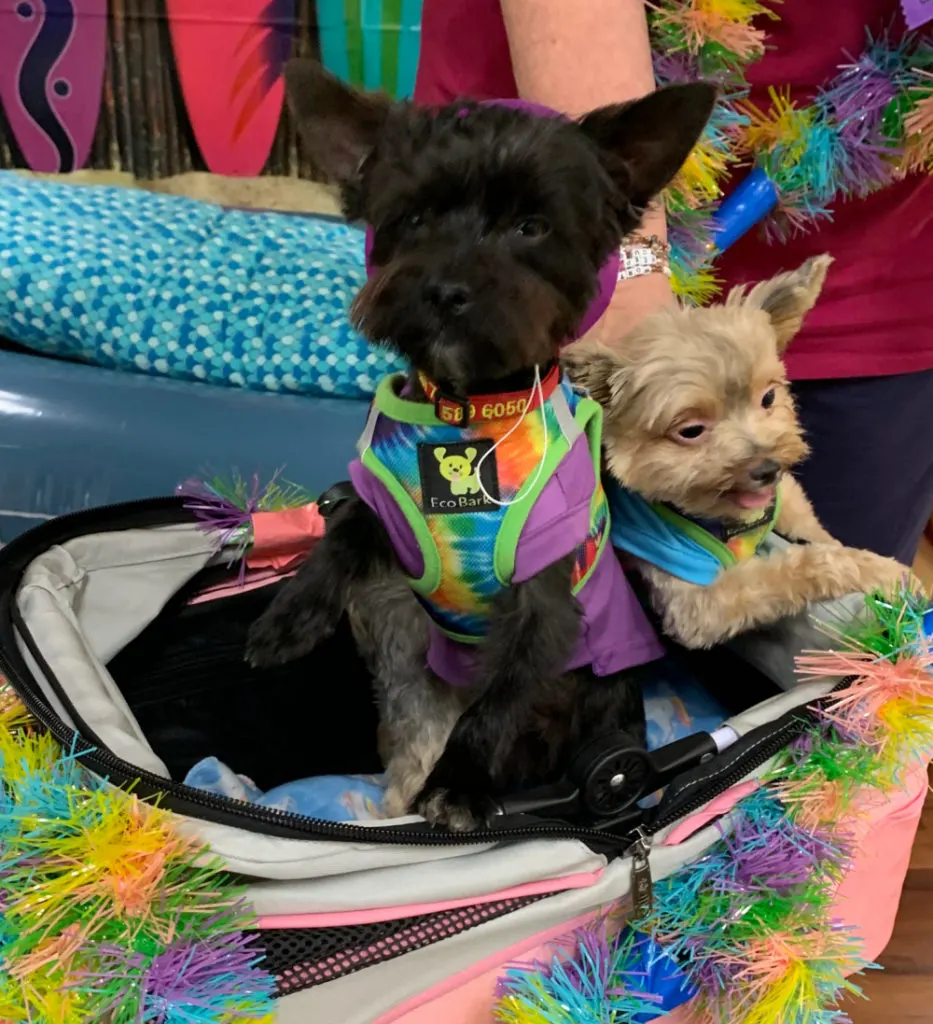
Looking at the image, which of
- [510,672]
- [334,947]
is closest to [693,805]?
[510,672]

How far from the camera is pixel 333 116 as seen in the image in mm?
812

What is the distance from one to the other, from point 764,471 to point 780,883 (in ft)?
1.22

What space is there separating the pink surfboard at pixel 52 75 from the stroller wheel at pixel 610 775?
2287mm

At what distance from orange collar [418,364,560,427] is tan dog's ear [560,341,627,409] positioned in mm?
115

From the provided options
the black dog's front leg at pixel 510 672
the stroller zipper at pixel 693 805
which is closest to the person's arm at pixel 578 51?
the black dog's front leg at pixel 510 672

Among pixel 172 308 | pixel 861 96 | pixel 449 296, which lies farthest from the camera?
pixel 172 308

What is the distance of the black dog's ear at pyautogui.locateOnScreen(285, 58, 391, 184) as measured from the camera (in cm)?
79

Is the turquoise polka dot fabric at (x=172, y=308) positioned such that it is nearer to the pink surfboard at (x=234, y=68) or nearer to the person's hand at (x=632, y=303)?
the person's hand at (x=632, y=303)

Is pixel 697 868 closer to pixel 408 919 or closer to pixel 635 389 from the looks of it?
pixel 408 919

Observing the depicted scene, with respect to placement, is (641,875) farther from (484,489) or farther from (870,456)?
(870,456)

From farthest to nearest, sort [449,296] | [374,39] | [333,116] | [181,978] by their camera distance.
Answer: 1. [374,39]
2. [333,116]
3. [449,296]
4. [181,978]

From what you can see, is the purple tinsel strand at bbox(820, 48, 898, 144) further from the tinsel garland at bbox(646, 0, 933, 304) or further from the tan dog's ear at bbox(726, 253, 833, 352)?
the tan dog's ear at bbox(726, 253, 833, 352)

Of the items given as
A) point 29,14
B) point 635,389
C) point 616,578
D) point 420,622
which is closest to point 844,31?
point 635,389

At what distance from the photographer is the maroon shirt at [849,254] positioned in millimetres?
1083
